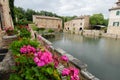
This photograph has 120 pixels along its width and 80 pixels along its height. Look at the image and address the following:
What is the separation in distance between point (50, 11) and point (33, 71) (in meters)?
69.9

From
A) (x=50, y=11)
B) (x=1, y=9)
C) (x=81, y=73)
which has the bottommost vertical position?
(x=81, y=73)

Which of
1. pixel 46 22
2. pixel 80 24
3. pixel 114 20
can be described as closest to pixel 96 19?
pixel 80 24

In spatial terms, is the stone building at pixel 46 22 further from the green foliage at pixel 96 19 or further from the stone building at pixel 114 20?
the stone building at pixel 114 20

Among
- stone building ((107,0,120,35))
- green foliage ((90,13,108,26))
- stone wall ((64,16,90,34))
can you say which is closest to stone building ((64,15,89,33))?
stone wall ((64,16,90,34))

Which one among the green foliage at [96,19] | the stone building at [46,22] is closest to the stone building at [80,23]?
the green foliage at [96,19]

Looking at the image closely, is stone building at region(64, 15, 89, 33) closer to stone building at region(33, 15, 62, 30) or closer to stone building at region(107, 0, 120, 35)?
stone building at region(33, 15, 62, 30)

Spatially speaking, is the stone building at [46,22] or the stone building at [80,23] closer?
the stone building at [80,23]

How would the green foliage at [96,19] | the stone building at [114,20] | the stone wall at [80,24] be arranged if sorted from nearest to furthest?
the stone building at [114,20]
the stone wall at [80,24]
the green foliage at [96,19]

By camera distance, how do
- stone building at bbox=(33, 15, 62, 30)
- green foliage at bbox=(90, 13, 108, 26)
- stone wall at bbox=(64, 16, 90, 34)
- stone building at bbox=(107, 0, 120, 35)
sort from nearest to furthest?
stone building at bbox=(107, 0, 120, 35), stone wall at bbox=(64, 16, 90, 34), green foliage at bbox=(90, 13, 108, 26), stone building at bbox=(33, 15, 62, 30)

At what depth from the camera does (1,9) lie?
360 inches

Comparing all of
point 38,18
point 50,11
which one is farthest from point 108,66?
point 50,11

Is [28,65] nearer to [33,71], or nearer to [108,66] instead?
[33,71]

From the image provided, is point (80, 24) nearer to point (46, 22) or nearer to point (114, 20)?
point (46, 22)

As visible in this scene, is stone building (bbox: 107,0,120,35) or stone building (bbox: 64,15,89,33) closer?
stone building (bbox: 107,0,120,35)
